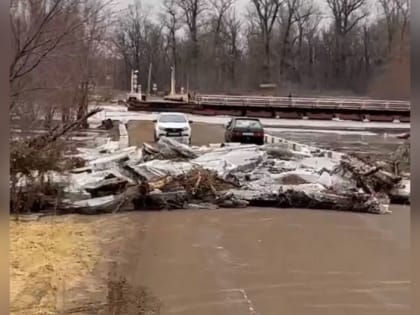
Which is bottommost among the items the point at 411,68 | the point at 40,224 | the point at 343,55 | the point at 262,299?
the point at 262,299

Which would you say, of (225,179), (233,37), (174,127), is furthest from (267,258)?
(225,179)

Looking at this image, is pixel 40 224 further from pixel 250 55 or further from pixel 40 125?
pixel 250 55

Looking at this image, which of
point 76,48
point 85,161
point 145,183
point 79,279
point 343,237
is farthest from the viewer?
point 145,183

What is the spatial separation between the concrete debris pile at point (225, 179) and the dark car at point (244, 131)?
0.11 metres

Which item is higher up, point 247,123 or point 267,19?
point 267,19

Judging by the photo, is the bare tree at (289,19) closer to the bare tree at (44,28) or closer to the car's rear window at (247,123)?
the bare tree at (44,28)

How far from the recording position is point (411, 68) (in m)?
0.86

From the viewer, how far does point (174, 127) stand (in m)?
4.42

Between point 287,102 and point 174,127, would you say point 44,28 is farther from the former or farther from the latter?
point 174,127

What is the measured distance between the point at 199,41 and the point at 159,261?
1104mm

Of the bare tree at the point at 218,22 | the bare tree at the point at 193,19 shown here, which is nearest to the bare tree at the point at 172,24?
the bare tree at the point at 193,19

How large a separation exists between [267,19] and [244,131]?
76.9 inches

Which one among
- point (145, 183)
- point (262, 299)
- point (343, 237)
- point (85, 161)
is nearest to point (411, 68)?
point (262, 299)

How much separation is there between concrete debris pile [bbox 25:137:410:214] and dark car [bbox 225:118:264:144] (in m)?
0.11
